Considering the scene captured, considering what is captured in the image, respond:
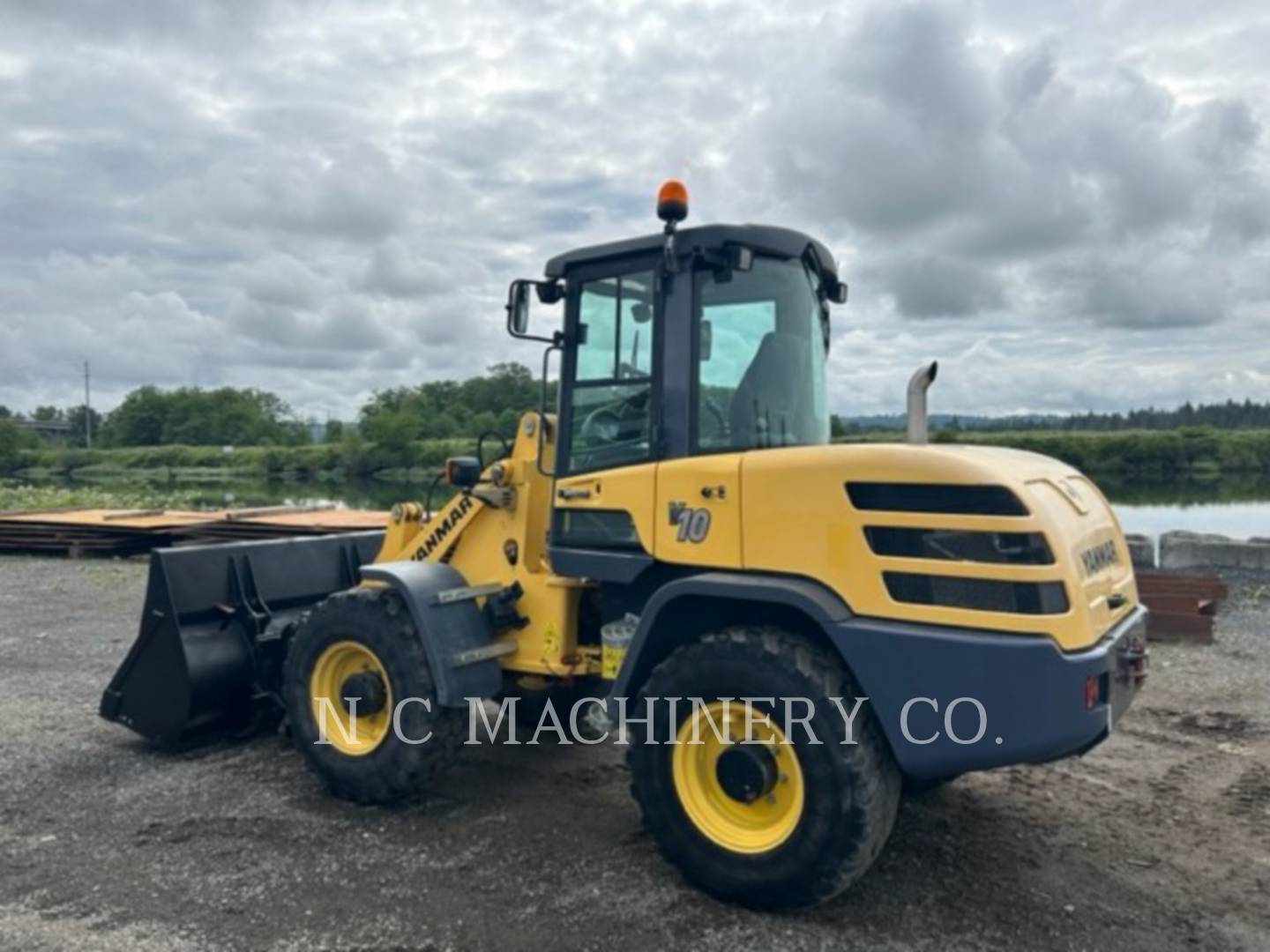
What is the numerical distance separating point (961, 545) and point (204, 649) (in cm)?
401

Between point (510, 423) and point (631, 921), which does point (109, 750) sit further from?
point (631, 921)

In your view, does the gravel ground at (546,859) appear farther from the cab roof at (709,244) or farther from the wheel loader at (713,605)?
the cab roof at (709,244)

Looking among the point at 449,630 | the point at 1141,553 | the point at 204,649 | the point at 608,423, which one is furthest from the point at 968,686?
the point at 1141,553

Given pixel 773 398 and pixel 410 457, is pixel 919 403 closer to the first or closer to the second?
pixel 773 398

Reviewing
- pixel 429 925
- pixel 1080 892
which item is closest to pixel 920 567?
pixel 1080 892

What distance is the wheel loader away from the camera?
11.6ft

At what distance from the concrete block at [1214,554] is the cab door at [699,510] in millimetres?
10992

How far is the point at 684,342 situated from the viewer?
14.0ft

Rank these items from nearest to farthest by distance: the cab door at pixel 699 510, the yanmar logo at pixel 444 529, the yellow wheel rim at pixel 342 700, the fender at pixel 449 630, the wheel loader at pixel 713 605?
the wheel loader at pixel 713 605
the cab door at pixel 699 510
the fender at pixel 449 630
the yellow wheel rim at pixel 342 700
the yanmar logo at pixel 444 529

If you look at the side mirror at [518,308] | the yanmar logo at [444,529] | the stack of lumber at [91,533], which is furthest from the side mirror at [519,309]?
the stack of lumber at [91,533]

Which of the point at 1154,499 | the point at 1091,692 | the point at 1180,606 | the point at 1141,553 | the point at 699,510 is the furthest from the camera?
the point at 1154,499

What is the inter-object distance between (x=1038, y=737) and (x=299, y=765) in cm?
374

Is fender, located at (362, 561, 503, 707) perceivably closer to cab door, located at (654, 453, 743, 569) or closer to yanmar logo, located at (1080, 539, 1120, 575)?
cab door, located at (654, 453, 743, 569)

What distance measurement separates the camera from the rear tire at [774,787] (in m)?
3.62
